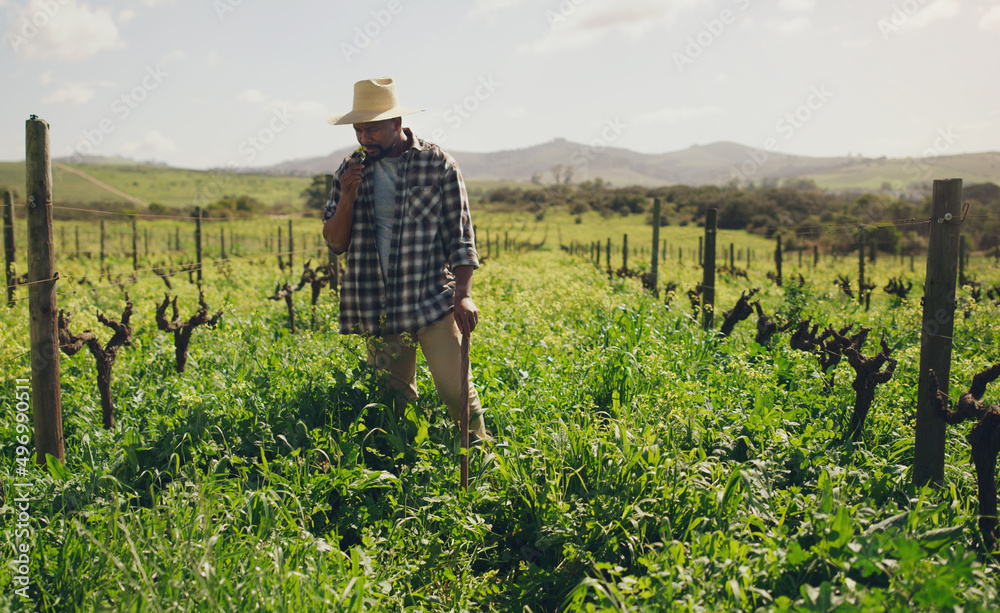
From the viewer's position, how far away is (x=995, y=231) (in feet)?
167

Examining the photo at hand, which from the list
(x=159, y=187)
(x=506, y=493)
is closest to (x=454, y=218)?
(x=506, y=493)

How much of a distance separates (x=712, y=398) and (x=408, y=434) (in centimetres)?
205

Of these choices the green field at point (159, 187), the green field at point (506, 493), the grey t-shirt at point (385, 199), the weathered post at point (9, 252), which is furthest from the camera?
the green field at point (159, 187)

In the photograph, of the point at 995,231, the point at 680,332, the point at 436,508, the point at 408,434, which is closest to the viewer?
the point at 436,508

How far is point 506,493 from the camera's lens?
3309mm

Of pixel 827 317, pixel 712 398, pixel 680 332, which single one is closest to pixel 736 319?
pixel 680 332

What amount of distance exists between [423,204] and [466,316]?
83 centimetres

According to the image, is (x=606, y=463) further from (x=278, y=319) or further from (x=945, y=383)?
(x=278, y=319)

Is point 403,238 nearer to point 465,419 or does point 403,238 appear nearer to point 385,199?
point 385,199

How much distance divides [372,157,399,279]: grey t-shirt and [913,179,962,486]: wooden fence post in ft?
9.97

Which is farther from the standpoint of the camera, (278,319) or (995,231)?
(995,231)

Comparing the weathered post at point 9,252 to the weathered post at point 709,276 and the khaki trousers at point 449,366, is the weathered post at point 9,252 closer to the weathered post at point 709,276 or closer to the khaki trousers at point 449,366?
the khaki trousers at point 449,366

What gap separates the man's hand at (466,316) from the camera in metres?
3.56

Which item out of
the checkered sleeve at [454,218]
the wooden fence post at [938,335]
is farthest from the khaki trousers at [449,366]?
the wooden fence post at [938,335]
